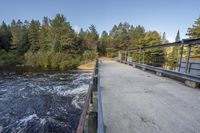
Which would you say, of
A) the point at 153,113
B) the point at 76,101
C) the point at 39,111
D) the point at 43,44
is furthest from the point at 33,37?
the point at 153,113

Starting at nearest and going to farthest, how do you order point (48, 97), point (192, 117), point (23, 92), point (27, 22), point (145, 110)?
point (192, 117) → point (145, 110) → point (48, 97) → point (23, 92) → point (27, 22)

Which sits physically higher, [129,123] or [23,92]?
[129,123]

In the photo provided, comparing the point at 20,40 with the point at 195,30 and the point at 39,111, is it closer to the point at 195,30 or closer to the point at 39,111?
the point at 39,111

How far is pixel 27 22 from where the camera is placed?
44500 millimetres

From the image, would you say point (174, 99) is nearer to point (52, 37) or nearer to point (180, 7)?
point (180, 7)

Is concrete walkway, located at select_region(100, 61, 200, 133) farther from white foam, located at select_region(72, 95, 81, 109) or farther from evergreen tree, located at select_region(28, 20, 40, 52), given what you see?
evergreen tree, located at select_region(28, 20, 40, 52)

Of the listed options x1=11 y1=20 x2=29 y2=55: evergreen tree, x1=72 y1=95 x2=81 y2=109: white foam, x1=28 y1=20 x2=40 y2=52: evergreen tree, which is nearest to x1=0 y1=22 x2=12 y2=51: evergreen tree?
Result: x1=11 y1=20 x2=29 y2=55: evergreen tree

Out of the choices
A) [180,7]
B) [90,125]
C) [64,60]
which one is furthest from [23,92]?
[64,60]

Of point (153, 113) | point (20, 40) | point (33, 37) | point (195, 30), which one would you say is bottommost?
point (153, 113)

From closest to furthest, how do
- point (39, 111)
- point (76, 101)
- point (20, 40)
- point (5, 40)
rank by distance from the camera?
point (39, 111), point (76, 101), point (20, 40), point (5, 40)

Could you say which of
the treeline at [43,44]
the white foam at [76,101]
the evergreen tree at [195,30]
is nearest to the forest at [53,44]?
the treeline at [43,44]

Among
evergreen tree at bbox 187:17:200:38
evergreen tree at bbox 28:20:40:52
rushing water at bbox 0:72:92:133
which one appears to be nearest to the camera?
rushing water at bbox 0:72:92:133

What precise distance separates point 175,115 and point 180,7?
11.4 meters

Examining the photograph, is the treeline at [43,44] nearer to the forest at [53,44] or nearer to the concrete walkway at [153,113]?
the forest at [53,44]
